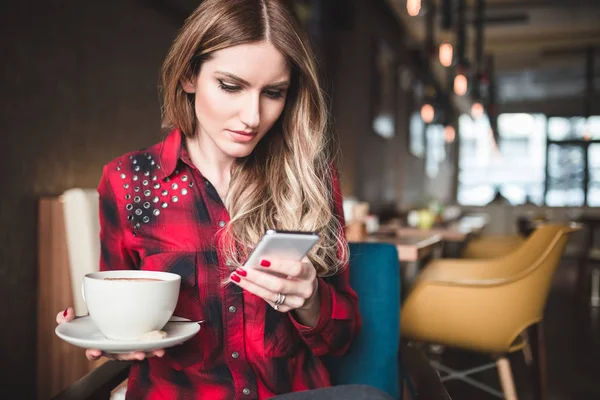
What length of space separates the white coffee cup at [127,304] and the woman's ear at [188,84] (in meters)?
0.50

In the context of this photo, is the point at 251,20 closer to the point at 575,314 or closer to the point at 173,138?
the point at 173,138

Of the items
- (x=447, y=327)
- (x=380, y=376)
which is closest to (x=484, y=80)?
(x=447, y=327)

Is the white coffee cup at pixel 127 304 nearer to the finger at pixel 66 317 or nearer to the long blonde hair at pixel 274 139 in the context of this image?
the finger at pixel 66 317

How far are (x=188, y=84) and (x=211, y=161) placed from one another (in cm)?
17

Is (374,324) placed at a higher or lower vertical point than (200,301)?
lower

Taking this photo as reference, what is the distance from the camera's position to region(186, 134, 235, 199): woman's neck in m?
1.18

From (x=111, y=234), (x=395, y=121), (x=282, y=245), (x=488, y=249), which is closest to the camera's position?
(x=282, y=245)

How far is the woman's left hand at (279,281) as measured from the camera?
0.76 m

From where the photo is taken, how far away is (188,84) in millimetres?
1137

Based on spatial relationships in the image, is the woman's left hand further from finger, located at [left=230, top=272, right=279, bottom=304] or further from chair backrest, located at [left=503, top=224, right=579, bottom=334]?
chair backrest, located at [left=503, top=224, right=579, bottom=334]

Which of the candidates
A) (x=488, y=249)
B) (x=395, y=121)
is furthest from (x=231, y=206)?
(x=395, y=121)

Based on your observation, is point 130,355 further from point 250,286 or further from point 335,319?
point 335,319

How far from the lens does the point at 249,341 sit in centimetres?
107

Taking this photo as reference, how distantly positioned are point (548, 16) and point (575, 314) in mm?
4430
